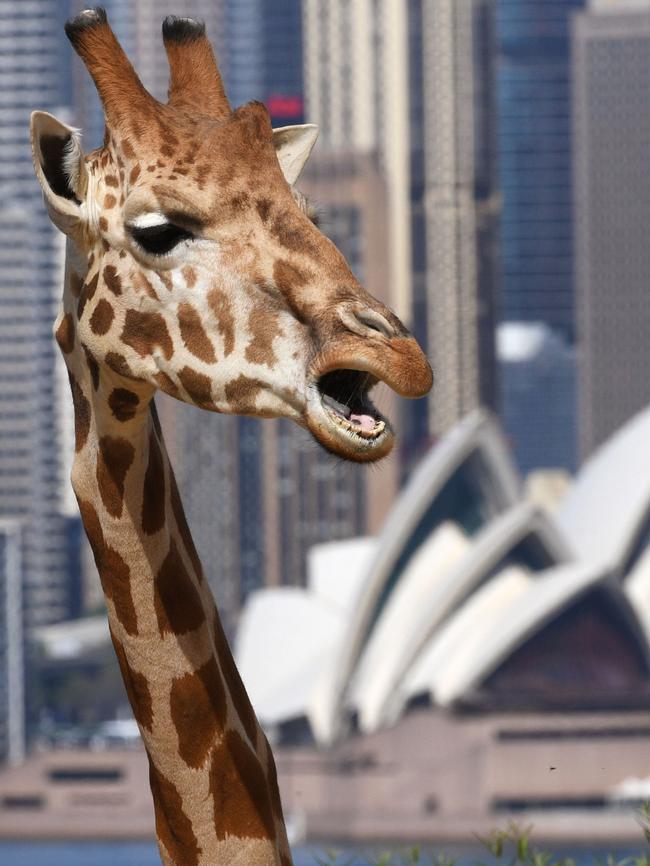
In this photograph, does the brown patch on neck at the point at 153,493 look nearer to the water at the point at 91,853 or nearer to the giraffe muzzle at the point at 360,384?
the giraffe muzzle at the point at 360,384

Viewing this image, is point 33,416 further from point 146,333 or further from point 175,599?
point 146,333

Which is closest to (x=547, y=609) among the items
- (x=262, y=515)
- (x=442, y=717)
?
(x=442, y=717)

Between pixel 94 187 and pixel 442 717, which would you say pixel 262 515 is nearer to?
pixel 442 717

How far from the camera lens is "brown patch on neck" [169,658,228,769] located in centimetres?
523

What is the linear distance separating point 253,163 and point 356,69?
178 m

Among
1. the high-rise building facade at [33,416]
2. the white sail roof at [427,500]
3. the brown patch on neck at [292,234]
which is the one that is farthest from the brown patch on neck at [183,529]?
the high-rise building facade at [33,416]

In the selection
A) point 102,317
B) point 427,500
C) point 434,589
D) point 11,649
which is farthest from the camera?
point 11,649

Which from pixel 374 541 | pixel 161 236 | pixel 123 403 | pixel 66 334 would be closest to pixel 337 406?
pixel 161 236

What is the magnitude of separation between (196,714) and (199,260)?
1078mm

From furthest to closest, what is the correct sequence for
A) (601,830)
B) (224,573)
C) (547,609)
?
(224,573)
(601,830)
(547,609)

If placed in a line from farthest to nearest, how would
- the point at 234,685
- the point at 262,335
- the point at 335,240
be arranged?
1. the point at 335,240
2. the point at 234,685
3. the point at 262,335

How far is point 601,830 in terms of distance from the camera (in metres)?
80.7

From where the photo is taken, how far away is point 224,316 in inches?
194

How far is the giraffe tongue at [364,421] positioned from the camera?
459cm
